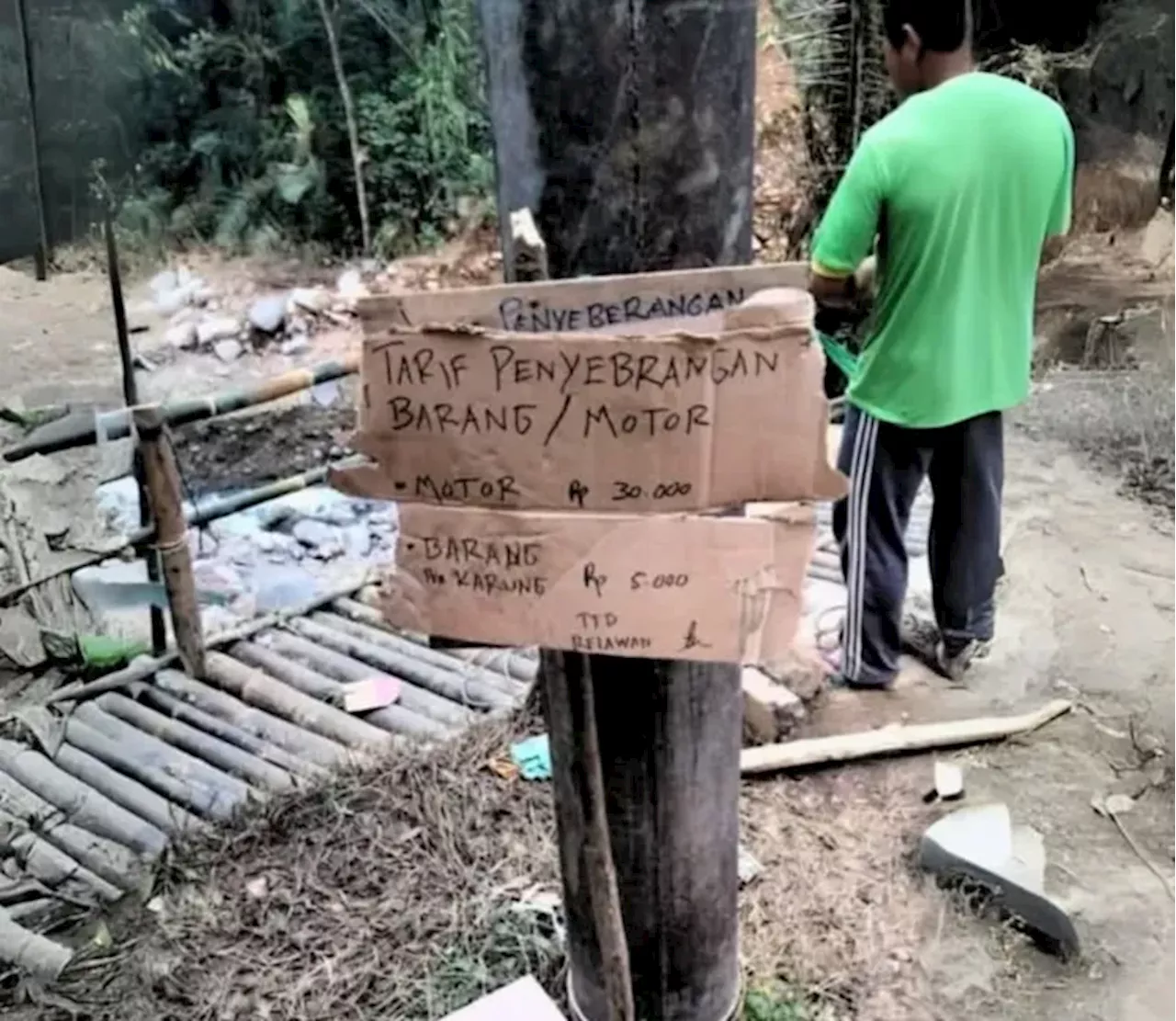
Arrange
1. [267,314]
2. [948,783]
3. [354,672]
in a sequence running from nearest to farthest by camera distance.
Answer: [948,783] → [354,672] → [267,314]

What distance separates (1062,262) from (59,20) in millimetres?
6792

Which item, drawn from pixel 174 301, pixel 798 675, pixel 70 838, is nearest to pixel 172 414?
pixel 70 838

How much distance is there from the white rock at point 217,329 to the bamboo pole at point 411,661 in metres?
6.56

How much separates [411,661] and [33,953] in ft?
4.91

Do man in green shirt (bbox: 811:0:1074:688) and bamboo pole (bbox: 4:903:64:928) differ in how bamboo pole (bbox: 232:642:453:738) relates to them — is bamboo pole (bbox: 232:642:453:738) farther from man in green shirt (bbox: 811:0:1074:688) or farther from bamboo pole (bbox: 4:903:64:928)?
man in green shirt (bbox: 811:0:1074:688)

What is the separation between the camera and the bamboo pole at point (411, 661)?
343 cm

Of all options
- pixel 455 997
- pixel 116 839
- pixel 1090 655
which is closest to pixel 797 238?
pixel 1090 655

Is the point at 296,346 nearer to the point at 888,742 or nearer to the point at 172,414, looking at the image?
the point at 172,414

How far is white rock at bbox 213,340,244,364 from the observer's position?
32.8 feet

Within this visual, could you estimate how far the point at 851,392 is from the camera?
2.74 metres

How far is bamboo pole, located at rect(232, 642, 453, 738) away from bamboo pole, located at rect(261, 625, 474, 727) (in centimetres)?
2

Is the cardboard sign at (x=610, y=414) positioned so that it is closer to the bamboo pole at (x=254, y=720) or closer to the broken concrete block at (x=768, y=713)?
the broken concrete block at (x=768, y=713)

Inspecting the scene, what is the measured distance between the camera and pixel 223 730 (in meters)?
3.34

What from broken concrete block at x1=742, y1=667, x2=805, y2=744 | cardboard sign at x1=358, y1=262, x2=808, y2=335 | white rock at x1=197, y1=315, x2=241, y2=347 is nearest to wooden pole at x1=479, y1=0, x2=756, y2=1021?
cardboard sign at x1=358, y1=262, x2=808, y2=335
